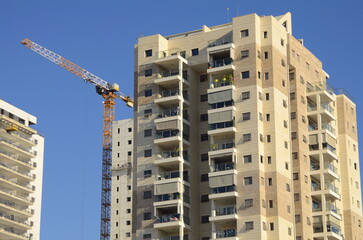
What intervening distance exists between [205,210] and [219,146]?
795cm

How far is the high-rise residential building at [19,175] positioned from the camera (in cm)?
16938

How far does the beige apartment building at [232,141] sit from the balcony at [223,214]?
5.0 inches

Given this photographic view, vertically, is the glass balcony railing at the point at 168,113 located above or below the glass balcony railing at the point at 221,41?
below

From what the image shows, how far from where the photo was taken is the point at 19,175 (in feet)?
568

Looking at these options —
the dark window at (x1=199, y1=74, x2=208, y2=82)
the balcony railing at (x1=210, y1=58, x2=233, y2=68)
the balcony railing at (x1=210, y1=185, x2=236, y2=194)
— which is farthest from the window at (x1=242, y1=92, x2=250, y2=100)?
the balcony railing at (x1=210, y1=185, x2=236, y2=194)

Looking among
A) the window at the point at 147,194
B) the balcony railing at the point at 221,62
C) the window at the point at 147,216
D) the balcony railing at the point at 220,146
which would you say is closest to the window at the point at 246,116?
the balcony railing at the point at 220,146

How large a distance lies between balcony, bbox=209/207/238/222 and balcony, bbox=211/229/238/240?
4.99ft

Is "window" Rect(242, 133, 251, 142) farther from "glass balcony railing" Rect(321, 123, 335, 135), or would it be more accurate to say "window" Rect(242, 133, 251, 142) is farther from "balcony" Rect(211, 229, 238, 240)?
"glass balcony railing" Rect(321, 123, 335, 135)

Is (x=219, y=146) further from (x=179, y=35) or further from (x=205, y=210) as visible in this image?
(x=179, y=35)

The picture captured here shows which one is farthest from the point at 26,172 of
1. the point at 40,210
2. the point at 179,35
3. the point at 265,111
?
the point at 265,111

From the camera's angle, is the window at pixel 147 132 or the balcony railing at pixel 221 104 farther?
the window at pixel 147 132

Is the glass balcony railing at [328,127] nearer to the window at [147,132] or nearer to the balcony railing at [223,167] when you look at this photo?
the balcony railing at [223,167]

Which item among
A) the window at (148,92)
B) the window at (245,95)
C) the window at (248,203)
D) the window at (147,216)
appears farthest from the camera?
the window at (148,92)

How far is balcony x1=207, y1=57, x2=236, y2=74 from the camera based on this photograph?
115 meters
